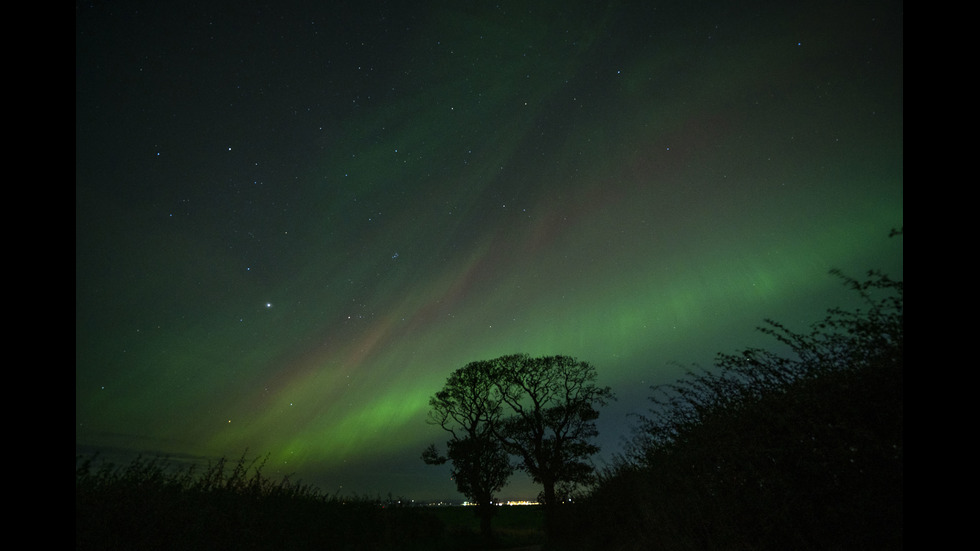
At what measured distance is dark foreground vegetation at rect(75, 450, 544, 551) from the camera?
766 cm

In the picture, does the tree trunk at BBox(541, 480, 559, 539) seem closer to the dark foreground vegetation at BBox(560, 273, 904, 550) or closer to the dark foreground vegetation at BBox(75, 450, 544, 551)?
the dark foreground vegetation at BBox(75, 450, 544, 551)

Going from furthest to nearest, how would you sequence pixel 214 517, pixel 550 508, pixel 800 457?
1. pixel 550 508
2. pixel 214 517
3. pixel 800 457

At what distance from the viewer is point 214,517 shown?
9.51m

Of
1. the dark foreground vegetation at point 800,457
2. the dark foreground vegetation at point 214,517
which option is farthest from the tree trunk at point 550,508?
the dark foreground vegetation at point 800,457

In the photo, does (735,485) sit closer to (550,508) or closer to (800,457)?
(800,457)

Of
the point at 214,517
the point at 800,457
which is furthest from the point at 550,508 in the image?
the point at 800,457

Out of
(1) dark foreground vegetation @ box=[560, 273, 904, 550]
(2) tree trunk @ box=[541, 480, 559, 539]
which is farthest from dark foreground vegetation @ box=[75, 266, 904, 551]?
(2) tree trunk @ box=[541, 480, 559, 539]

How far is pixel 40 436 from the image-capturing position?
7.07 feet

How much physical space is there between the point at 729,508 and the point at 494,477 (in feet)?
70.4

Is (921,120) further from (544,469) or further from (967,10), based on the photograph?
(544,469)

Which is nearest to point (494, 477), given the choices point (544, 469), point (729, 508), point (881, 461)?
point (544, 469)

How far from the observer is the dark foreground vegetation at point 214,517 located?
25.1 ft

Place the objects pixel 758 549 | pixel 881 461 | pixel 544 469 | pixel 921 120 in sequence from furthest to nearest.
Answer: pixel 544 469 → pixel 758 549 → pixel 881 461 → pixel 921 120

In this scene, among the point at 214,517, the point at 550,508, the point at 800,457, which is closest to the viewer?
the point at 800,457
